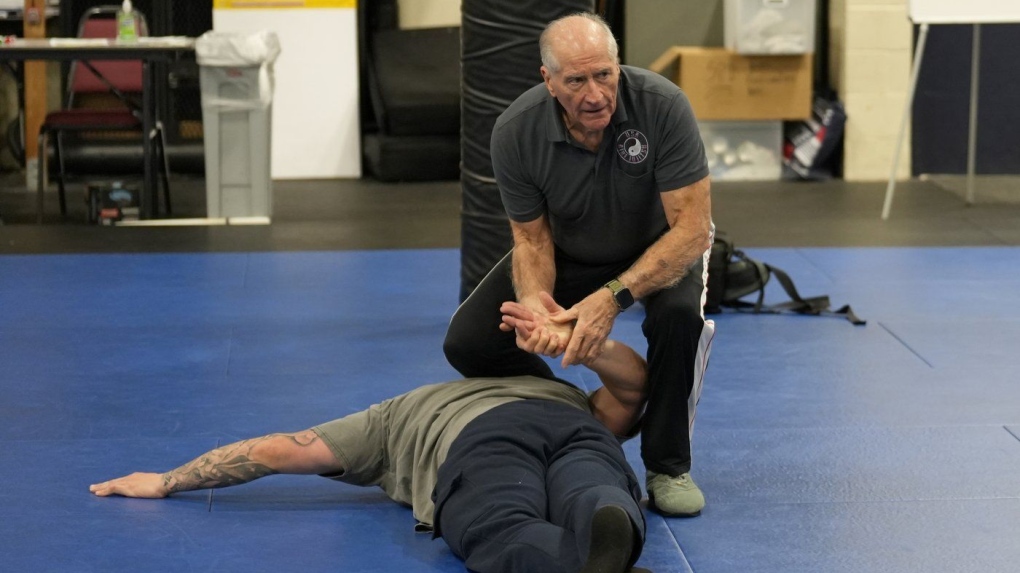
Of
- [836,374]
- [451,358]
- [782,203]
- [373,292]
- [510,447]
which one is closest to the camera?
[510,447]

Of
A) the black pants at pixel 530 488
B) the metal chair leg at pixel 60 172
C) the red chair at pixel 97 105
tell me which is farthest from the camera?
the metal chair leg at pixel 60 172

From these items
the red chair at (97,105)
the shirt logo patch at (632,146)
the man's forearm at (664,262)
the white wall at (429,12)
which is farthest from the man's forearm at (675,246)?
the white wall at (429,12)

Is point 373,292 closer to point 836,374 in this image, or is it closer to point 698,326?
point 836,374

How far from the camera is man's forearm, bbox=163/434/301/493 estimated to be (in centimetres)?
334

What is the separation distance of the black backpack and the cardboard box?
141 inches

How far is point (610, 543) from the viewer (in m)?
2.61

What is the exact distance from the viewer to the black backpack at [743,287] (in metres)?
5.47

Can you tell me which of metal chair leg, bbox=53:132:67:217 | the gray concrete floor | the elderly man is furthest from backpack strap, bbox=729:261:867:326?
metal chair leg, bbox=53:132:67:217

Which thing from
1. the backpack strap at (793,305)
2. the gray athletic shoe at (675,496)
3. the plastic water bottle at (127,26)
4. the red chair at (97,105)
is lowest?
Result: the gray athletic shoe at (675,496)

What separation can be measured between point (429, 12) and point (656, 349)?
722 centimetres

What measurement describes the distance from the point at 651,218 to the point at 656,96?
1.05 feet

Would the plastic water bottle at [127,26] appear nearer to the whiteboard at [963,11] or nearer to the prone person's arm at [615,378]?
the whiteboard at [963,11]

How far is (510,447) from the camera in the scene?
3.05m

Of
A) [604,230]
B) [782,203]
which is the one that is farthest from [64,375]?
[782,203]
